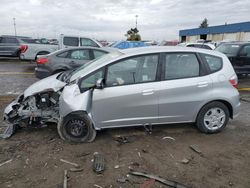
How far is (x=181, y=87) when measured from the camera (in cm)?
441

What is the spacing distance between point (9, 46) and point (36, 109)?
14.8 meters

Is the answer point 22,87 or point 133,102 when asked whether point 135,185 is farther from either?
point 22,87

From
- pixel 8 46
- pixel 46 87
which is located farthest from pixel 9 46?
pixel 46 87

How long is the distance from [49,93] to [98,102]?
3.60ft

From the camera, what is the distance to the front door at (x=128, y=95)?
421 centimetres

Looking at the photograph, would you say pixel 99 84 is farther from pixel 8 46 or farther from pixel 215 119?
pixel 8 46

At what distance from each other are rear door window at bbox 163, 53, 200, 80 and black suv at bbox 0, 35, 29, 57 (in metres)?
15.4

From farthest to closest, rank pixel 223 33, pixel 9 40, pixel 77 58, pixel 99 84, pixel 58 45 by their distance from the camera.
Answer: pixel 223 33
pixel 9 40
pixel 58 45
pixel 77 58
pixel 99 84

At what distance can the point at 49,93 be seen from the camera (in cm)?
465

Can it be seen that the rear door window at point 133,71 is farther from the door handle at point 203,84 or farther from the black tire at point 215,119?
the black tire at point 215,119

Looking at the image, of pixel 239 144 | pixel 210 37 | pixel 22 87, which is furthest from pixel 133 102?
pixel 210 37

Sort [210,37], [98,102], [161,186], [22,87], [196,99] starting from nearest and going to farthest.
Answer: [161,186]
[98,102]
[196,99]
[22,87]
[210,37]

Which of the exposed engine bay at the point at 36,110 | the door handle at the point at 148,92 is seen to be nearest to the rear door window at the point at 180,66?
the door handle at the point at 148,92

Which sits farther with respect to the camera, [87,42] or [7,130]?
[87,42]
